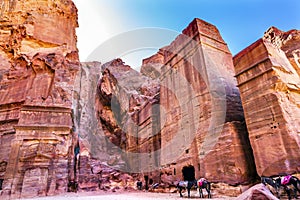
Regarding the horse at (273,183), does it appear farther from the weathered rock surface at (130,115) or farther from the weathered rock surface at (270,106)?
the weathered rock surface at (130,115)

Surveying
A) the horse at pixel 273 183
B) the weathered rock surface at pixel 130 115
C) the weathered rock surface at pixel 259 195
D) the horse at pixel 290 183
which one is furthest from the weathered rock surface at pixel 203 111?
the weathered rock surface at pixel 259 195

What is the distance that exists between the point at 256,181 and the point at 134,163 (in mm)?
14374

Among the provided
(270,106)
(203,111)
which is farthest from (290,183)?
(203,111)

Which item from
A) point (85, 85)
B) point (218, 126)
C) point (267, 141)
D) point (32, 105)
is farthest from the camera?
point (85, 85)

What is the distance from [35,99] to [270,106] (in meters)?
18.4

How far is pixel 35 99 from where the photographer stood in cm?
1847

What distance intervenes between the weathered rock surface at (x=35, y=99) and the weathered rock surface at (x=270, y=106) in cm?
1393

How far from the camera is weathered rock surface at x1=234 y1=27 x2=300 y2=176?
7766 mm

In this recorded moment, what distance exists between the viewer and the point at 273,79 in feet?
28.7

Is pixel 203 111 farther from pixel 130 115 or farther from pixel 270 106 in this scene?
pixel 130 115

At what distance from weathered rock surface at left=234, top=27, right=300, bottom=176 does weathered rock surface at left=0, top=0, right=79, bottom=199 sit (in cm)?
1393

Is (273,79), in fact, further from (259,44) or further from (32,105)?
(32,105)

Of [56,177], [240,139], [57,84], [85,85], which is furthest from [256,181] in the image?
[85,85]

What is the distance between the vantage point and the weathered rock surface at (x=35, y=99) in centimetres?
1524
